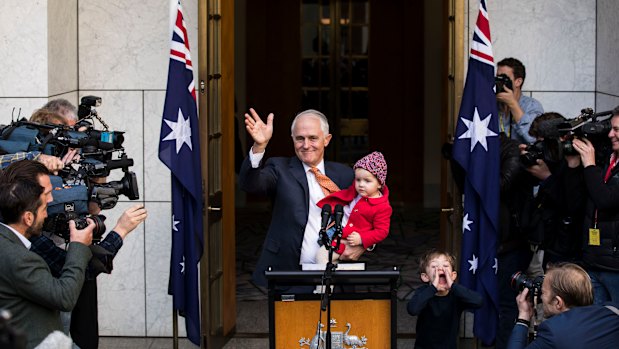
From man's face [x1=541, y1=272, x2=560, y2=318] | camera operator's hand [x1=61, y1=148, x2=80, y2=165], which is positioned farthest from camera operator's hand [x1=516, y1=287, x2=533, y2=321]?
camera operator's hand [x1=61, y1=148, x2=80, y2=165]

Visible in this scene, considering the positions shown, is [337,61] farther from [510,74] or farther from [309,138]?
[309,138]

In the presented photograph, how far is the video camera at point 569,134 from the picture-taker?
6641 mm

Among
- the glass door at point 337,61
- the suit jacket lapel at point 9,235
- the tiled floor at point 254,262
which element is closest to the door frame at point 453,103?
the tiled floor at point 254,262

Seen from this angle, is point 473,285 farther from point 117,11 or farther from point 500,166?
point 117,11

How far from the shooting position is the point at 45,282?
508 cm

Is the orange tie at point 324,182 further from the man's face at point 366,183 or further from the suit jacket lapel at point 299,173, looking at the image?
the man's face at point 366,183

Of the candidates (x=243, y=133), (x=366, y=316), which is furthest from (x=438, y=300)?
(x=243, y=133)

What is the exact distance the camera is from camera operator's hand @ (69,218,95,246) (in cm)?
546

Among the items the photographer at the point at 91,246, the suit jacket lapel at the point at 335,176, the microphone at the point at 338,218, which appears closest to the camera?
the microphone at the point at 338,218

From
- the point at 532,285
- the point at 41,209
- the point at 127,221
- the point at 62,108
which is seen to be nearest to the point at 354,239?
the point at 532,285

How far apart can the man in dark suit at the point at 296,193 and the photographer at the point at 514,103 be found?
5.53ft

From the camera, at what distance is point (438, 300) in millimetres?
6254

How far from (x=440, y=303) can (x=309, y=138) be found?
1.15 meters

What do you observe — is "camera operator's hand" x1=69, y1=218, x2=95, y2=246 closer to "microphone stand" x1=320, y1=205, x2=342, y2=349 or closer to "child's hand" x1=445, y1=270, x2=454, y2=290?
"microphone stand" x1=320, y1=205, x2=342, y2=349
